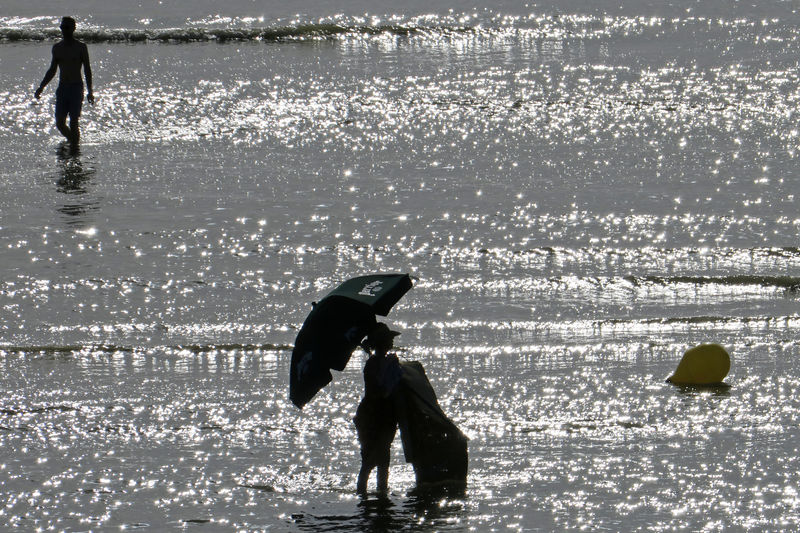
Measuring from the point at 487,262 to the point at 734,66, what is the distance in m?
13.2

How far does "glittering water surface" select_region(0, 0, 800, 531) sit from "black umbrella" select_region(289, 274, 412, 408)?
2.83 feet

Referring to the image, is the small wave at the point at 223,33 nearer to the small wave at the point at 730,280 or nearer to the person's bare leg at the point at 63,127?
the person's bare leg at the point at 63,127

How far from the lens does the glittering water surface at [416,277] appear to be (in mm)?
8148

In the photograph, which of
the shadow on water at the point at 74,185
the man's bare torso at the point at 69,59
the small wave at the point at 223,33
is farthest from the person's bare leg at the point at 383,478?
the small wave at the point at 223,33

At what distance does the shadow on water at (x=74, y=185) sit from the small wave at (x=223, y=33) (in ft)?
35.0

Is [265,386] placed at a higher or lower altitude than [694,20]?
lower

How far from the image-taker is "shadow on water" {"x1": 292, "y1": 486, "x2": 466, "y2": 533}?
7.50 meters

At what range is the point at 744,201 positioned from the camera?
15.8 metres

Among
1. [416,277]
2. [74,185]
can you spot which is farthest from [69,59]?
[416,277]

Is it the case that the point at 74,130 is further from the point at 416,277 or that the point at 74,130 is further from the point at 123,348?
the point at 123,348

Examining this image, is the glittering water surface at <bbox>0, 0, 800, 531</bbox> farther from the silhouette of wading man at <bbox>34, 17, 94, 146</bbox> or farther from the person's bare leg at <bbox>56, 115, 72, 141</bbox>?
the silhouette of wading man at <bbox>34, 17, 94, 146</bbox>

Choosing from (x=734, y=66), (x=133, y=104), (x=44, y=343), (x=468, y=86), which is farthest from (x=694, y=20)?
(x=44, y=343)

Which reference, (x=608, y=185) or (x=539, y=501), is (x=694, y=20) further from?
(x=539, y=501)

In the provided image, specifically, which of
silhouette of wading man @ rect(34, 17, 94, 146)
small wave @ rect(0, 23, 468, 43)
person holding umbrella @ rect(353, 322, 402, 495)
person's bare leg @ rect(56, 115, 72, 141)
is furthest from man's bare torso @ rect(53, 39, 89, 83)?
person holding umbrella @ rect(353, 322, 402, 495)
